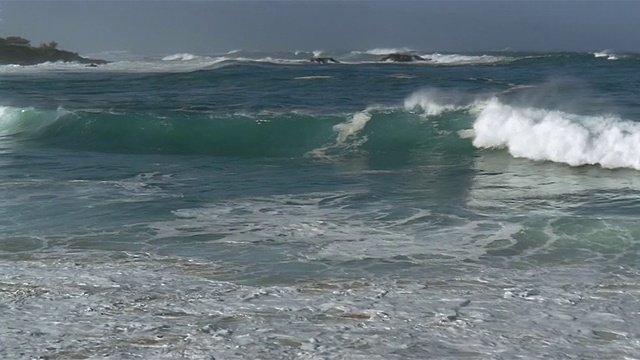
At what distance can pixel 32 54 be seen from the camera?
53031mm

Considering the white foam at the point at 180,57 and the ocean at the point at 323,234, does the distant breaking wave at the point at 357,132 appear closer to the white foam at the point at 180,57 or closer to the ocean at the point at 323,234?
the ocean at the point at 323,234

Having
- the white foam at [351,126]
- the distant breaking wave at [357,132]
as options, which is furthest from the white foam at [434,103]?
the white foam at [351,126]

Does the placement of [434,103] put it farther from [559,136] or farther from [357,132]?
[559,136]

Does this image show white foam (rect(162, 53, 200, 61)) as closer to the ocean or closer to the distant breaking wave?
the distant breaking wave

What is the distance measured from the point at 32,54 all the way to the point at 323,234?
48.1 metres

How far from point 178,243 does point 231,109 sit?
46.8ft

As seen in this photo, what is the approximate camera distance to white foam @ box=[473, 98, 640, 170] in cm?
1384

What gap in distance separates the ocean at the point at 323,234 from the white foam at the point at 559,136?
43mm

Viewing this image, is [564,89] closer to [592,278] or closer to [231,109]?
[231,109]

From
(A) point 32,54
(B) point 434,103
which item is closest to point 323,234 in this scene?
(B) point 434,103

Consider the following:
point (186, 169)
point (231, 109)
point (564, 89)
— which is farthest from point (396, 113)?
point (564, 89)

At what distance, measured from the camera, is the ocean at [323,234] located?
561 centimetres

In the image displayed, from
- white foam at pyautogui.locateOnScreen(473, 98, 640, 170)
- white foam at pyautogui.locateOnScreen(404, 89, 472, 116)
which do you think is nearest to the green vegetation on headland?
white foam at pyautogui.locateOnScreen(404, 89, 472, 116)

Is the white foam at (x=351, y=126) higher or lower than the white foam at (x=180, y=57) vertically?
lower
